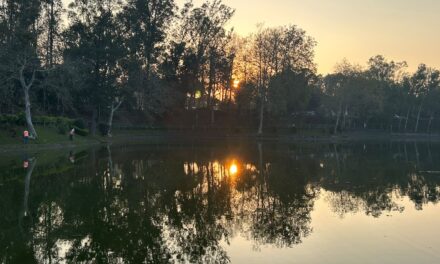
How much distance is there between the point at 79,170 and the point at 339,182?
17.5 m

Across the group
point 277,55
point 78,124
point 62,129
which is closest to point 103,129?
point 78,124

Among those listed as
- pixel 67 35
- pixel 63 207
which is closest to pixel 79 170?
pixel 63 207

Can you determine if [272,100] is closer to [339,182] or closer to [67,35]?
[67,35]

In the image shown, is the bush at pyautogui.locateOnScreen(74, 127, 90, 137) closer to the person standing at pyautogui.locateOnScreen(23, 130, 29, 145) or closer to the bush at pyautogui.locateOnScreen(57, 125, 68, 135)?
the bush at pyautogui.locateOnScreen(57, 125, 68, 135)

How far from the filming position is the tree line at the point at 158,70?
168 feet

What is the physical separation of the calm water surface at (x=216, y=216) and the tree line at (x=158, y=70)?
26386 millimetres

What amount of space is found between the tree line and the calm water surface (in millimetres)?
26386

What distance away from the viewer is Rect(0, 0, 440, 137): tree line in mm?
51250

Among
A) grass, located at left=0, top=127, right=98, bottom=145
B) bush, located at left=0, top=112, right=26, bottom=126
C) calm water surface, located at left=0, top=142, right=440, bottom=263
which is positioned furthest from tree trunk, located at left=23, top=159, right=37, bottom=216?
bush, located at left=0, top=112, right=26, bottom=126

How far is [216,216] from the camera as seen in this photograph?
15883 millimetres

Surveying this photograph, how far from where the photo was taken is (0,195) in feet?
64.5

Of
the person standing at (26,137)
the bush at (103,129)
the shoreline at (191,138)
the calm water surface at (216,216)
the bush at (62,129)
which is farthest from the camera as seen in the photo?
the bush at (103,129)

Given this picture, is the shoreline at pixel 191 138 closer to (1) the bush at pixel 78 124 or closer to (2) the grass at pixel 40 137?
(1) the bush at pixel 78 124

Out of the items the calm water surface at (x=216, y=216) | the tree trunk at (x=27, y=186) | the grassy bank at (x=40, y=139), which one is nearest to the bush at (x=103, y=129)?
the grassy bank at (x=40, y=139)
